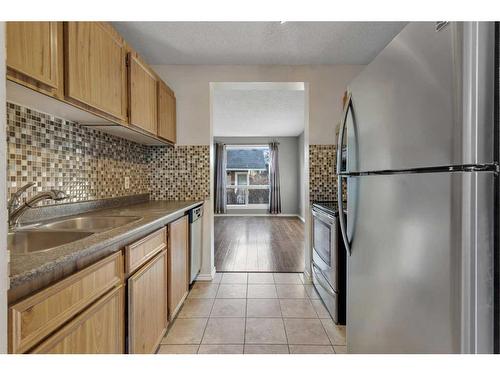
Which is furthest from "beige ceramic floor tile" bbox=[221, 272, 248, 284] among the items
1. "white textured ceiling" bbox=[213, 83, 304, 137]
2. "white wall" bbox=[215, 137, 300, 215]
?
"white wall" bbox=[215, 137, 300, 215]

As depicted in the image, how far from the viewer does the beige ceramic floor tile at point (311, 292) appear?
2523 millimetres

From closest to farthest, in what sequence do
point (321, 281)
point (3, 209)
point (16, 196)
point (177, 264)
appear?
1. point (3, 209)
2. point (16, 196)
3. point (177, 264)
4. point (321, 281)

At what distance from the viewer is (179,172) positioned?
3029 millimetres

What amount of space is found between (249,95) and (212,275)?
2.87 metres

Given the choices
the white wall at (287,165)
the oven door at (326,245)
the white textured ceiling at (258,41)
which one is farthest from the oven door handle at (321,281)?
the white wall at (287,165)

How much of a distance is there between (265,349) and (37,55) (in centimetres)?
200

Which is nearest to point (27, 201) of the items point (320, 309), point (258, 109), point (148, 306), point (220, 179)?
point (148, 306)

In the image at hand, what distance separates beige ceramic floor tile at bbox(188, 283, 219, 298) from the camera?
255 cm

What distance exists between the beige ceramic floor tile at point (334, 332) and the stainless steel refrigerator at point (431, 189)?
0.80 meters

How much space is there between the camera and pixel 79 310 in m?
0.89

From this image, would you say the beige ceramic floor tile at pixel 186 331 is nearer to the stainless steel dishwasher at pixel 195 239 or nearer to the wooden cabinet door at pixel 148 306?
the wooden cabinet door at pixel 148 306

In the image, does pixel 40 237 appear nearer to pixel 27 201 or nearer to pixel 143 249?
pixel 27 201

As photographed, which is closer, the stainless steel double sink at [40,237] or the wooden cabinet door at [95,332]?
the wooden cabinet door at [95,332]
